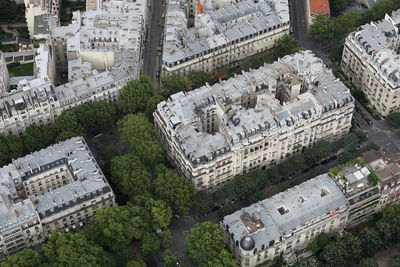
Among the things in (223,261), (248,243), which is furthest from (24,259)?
(248,243)

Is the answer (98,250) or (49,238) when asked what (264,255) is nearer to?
(98,250)

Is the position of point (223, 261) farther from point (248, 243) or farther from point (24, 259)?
point (24, 259)

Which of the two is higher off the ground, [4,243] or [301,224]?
[301,224]

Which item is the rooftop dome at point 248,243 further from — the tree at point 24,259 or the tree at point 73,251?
the tree at point 24,259

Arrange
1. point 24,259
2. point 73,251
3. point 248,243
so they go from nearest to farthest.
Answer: point 24,259
point 73,251
point 248,243

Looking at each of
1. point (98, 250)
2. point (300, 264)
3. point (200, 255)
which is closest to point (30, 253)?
point (98, 250)

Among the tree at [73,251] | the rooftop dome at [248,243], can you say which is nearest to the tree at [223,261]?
the rooftop dome at [248,243]

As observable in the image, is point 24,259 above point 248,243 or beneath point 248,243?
beneath
